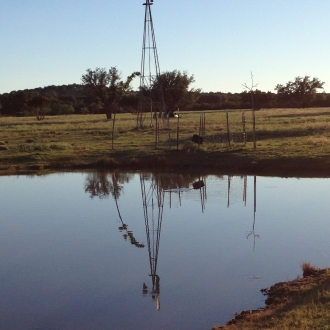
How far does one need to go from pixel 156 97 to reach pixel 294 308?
59983 millimetres

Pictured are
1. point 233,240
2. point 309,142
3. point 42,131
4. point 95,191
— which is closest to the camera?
point 233,240

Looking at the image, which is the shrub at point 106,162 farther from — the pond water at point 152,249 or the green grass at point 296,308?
the green grass at point 296,308

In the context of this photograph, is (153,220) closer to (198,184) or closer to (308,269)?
(198,184)

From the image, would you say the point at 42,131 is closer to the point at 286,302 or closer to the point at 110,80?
the point at 110,80

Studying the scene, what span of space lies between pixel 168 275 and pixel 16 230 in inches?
241

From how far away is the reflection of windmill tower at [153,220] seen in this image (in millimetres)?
10914

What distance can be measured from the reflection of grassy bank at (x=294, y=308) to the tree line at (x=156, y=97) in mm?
42921

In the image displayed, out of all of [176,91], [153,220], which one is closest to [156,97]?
[176,91]

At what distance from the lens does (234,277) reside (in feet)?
36.7

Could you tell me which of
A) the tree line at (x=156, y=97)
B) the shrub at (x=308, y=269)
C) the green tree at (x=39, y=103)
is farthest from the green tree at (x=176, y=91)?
the shrub at (x=308, y=269)

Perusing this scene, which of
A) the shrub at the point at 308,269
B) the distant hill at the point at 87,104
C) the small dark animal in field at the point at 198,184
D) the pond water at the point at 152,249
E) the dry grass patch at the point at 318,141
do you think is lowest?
the pond water at the point at 152,249

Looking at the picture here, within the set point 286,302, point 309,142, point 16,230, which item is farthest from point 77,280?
point 309,142

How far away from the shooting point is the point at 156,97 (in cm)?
6744

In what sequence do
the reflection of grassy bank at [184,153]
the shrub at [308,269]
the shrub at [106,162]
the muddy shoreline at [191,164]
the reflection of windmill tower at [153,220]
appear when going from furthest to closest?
the shrub at [106,162], the reflection of grassy bank at [184,153], the muddy shoreline at [191,164], the reflection of windmill tower at [153,220], the shrub at [308,269]
